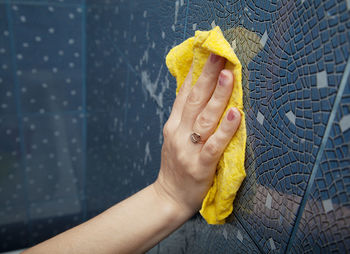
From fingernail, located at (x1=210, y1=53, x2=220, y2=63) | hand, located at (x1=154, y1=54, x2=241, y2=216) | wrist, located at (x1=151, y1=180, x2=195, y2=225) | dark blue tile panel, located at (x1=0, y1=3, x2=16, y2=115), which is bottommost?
dark blue tile panel, located at (x1=0, y1=3, x2=16, y2=115)

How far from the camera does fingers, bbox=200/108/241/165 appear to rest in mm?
427

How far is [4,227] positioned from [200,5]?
5.07ft

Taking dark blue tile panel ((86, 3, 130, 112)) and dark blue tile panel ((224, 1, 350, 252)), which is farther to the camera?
dark blue tile panel ((86, 3, 130, 112))

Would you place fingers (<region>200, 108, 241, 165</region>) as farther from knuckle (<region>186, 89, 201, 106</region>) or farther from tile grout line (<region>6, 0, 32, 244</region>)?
tile grout line (<region>6, 0, 32, 244</region>)

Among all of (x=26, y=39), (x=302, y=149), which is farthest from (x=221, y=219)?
(x=26, y=39)

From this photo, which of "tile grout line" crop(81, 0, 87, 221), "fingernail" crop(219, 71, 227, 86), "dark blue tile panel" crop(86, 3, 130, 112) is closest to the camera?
"fingernail" crop(219, 71, 227, 86)

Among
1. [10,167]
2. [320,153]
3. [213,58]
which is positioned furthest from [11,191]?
[320,153]

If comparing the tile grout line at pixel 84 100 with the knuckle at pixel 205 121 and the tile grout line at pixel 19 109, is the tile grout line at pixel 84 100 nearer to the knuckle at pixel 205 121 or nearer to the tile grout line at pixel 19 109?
the tile grout line at pixel 19 109

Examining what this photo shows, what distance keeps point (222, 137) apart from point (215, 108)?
0.04 m

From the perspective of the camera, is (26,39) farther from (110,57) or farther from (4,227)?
(4,227)

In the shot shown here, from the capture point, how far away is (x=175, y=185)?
53 centimetres

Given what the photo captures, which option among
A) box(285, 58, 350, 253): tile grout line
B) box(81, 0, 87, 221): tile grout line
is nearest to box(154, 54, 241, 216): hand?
box(285, 58, 350, 253): tile grout line

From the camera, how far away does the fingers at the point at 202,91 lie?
17.4 inches

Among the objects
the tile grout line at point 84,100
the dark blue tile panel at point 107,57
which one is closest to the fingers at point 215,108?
the dark blue tile panel at point 107,57
